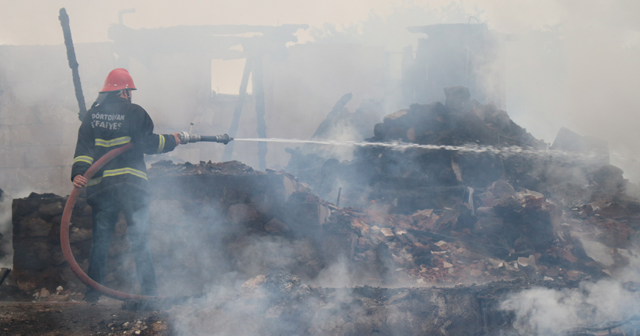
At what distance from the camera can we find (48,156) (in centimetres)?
1099

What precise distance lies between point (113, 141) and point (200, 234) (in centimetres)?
169

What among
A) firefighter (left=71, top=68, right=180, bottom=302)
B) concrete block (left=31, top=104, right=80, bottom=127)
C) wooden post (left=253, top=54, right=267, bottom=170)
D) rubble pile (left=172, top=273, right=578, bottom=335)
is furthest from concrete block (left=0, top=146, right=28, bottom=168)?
rubble pile (left=172, top=273, right=578, bottom=335)

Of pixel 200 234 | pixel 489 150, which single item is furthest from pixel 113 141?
pixel 489 150

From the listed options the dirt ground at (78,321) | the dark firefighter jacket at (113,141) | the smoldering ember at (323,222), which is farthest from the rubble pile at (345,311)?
the dark firefighter jacket at (113,141)

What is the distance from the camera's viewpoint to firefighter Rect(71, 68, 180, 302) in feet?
11.5

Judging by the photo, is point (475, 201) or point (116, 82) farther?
point (475, 201)

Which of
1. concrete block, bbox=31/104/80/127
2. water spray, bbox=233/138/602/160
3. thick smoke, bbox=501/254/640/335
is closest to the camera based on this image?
thick smoke, bbox=501/254/640/335

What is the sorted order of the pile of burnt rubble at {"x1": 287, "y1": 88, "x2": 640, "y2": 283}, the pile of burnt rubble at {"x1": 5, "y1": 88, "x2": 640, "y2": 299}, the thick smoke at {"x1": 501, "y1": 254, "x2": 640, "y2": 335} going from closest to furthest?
the thick smoke at {"x1": 501, "y1": 254, "x2": 640, "y2": 335}, the pile of burnt rubble at {"x1": 5, "y1": 88, "x2": 640, "y2": 299}, the pile of burnt rubble at {"x1": 287, "y1": 88, "x2": 640, "y2": 283}

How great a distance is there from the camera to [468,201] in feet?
27.1

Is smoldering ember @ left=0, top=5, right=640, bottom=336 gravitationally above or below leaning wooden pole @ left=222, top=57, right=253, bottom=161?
below

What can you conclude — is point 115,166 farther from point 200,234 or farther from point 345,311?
point 345,311

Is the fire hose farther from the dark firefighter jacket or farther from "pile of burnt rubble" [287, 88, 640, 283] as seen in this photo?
"pile of burnt rubble" [287, 88, 640, 283]

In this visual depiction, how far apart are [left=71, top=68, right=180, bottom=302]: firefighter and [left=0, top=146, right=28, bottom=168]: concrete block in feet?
31.0

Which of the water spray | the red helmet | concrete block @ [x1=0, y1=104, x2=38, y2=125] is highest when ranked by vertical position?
the red helmet
